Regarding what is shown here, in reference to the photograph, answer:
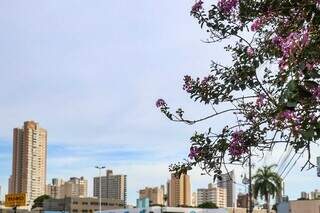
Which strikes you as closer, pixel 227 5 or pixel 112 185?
pixel 227 5

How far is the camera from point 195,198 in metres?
162

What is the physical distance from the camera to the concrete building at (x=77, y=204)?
12131cm

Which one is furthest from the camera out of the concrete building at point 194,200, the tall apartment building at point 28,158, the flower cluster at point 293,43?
the tall apartment building at point 28,158

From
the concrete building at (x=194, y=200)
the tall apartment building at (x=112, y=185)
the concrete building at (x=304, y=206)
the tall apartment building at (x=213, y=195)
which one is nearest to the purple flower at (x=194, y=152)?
the concrete building at (x=304, y=206)

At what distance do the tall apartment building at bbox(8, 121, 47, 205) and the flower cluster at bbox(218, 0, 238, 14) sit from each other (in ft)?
496

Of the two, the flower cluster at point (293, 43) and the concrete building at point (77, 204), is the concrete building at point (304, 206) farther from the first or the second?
the concrete building at point (77, 204)

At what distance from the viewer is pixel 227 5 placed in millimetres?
5992

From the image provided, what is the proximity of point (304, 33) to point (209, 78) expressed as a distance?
1.36 m

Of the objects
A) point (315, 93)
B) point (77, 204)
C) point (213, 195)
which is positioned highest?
point (213, 195)

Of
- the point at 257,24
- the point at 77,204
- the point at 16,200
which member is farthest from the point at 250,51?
the point at 77,204

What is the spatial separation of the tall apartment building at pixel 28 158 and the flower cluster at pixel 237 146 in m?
151

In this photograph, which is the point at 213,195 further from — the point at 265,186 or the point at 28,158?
the point at 265,186

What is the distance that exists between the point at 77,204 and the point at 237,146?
407 ft

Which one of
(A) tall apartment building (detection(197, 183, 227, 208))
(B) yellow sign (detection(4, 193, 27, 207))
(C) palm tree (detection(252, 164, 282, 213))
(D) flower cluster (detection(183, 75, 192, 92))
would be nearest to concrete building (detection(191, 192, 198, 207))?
(A) tall apartment building (detection(197, 183, 227, 208))
